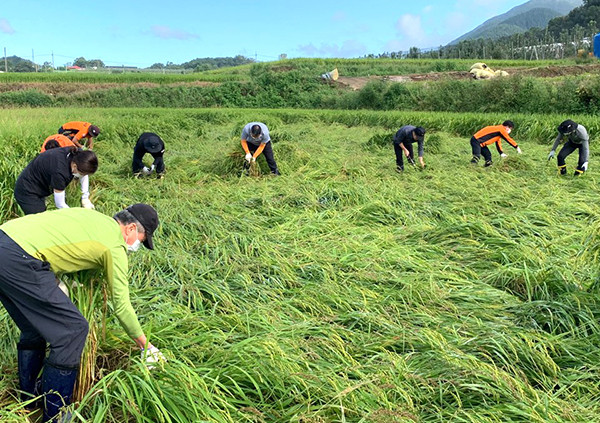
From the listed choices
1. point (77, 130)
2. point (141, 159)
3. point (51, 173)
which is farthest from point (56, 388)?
point (77, 130)

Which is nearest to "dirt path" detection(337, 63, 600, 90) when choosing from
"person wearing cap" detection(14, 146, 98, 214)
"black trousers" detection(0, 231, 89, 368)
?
"person wearing cap" detection(14, 146, 98, 214)

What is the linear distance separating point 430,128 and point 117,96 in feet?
64.0

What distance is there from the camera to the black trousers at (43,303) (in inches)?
79.0

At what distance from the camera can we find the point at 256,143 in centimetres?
786

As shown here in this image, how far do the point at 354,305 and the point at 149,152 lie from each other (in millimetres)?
5336

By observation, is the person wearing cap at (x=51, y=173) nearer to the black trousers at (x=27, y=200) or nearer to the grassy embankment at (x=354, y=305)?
the black trousers at (x=27, y=200)

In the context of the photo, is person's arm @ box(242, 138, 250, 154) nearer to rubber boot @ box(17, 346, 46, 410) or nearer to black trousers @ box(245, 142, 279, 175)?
black trousers @ box(245, 142, 279, 175)

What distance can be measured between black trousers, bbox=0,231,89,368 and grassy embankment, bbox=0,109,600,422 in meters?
0.20

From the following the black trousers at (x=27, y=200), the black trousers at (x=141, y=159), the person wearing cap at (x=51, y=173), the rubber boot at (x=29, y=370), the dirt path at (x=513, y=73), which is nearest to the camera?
the rubber boot at (x=29, y=370)

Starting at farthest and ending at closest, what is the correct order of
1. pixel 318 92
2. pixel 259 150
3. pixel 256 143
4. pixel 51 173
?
pixel 318 92
pixel 256 143
pixel 259 150
pixel 51 173

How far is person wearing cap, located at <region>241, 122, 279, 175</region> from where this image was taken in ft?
24.8

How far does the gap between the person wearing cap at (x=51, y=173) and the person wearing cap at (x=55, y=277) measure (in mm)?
2076

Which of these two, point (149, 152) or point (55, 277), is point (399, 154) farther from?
point (55, 277)

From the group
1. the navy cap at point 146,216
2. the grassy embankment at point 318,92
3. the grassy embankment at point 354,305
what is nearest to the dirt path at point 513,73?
the grassy embankment at point 318,92
